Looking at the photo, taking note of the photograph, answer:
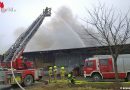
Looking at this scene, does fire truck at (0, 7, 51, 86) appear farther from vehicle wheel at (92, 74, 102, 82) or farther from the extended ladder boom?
vehicle wheel at (92, 74, 102, 82)

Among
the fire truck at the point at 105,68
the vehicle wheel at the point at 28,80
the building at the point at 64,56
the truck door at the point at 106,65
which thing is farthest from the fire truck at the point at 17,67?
the building at the point at 64,56

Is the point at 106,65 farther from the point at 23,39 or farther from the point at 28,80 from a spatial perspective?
the point at 23,39

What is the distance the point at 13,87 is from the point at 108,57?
352 inches

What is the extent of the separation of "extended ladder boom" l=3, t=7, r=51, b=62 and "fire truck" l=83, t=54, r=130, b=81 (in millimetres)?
6088

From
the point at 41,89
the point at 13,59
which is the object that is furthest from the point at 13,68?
the point at 41,89

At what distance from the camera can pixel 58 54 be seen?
41969 millimetres

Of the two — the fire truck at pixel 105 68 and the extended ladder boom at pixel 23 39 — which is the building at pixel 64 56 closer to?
the fire truck at pixel 105 68

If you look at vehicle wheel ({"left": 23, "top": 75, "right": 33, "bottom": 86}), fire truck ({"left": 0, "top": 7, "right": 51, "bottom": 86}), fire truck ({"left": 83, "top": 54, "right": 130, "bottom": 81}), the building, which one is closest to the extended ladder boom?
fire truck ({"left": 0, "top": 7, "right": 51, "bottom": 86})

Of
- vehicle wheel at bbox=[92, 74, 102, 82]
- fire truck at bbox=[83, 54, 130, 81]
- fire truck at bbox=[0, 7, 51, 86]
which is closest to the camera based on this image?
fire truck at bbox=[0, 7, 51, 86]

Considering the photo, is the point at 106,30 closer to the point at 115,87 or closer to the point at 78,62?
the point at 115,87

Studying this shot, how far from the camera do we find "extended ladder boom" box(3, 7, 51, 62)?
1027 inches

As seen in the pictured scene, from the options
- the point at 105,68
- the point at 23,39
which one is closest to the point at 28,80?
the point at 23,39

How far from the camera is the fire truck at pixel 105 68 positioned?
1037 inches

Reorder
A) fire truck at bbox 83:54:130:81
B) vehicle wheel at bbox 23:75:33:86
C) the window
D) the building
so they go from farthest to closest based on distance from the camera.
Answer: the building, the window, fire truck at bbox 83:54:130:81, vehicle wheel at bbox 23:75:33:86
